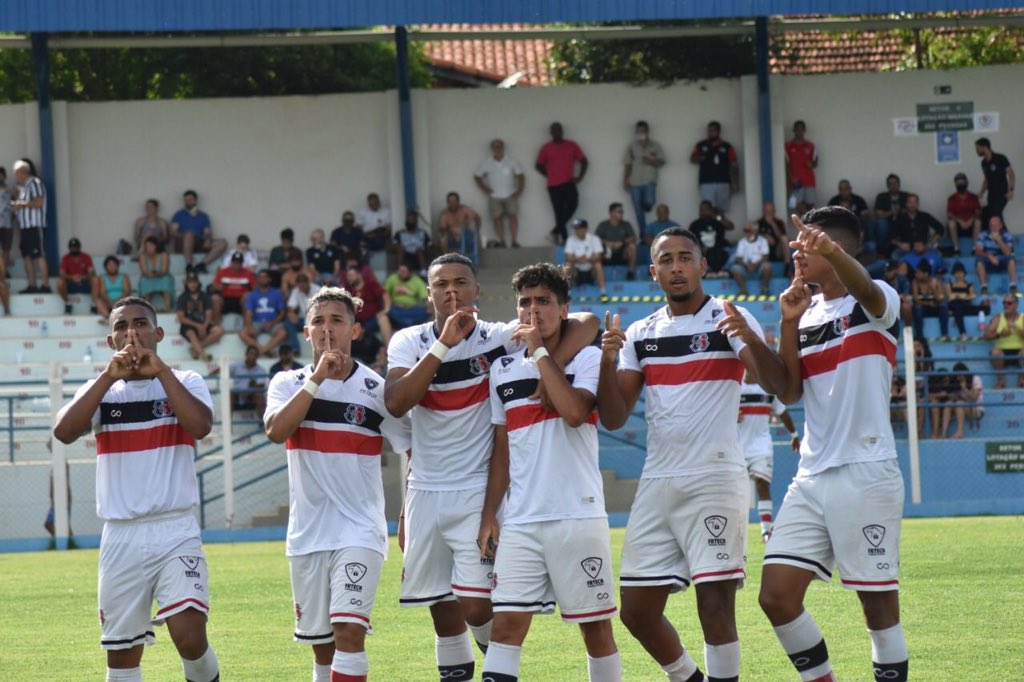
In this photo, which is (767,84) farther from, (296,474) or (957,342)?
(296,474)

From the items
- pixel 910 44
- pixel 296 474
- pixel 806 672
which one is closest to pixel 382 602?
pixel 296 474

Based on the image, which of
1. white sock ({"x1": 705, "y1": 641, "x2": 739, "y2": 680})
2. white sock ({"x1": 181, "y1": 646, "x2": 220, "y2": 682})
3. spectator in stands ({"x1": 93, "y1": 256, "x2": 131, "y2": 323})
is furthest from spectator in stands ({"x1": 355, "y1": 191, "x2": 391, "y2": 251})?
white sock ({"x1": 705, "y1": 641, "x2": 739, "y2": 680})

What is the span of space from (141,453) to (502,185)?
63.6ft

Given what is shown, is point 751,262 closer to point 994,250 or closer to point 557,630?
Answer: point 994,250

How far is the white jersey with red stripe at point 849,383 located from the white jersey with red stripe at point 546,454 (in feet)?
3.41

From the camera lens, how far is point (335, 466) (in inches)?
303

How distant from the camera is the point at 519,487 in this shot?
24.3 feet

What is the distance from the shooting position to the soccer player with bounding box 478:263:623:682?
723 cm

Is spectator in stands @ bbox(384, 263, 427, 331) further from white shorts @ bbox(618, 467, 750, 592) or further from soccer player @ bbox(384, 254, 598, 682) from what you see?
white shorts @ bbox(618, 467, 750, 592)

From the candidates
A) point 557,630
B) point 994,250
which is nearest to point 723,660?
point 557,630

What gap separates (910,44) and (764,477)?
999 inches

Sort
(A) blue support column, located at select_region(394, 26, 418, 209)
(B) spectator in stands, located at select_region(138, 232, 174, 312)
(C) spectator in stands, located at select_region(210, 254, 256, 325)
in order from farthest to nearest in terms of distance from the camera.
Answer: (A) blue support column, located at select_region(394, 26, 418, 209) < (B) spectator in stands, located at select_region(138, 232, 174, 312) < (C) spectator in stands, located at select_region(210, 254, 256, 325)

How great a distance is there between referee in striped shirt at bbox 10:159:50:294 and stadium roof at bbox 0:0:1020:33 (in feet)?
8.32

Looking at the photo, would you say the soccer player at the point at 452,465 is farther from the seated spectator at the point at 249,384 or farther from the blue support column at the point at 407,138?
the blue support column at the point at 407,138
